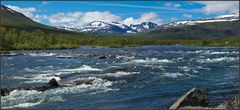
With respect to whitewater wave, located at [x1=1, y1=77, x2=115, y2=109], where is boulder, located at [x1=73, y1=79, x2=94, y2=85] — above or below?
above

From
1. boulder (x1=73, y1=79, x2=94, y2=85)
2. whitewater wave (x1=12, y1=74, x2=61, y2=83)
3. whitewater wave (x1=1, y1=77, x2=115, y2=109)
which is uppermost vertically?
whitewater wave (x1=12, y1=74, x2=61, y2=83)

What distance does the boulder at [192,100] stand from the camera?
68.6 ft

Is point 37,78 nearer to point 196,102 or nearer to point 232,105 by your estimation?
point 196,102

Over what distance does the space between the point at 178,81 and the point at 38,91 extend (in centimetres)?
1238

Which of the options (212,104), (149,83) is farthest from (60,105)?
(149,83)

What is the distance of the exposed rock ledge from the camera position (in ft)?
63.5

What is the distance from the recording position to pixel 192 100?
→ 849 inches

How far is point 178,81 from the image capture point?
35.9 meters

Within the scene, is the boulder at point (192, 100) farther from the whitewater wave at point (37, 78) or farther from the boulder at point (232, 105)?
the whitewater wave at point (37, 78)

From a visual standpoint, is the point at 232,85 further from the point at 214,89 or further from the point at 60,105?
the point at 60,105

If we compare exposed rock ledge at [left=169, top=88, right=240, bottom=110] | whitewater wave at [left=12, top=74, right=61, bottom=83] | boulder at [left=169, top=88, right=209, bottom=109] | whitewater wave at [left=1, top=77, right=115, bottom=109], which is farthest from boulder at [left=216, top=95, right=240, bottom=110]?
whitewater wave at [left=12, top=74, right=61, bottom=83]

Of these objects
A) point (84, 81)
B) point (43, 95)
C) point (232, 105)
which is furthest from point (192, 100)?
point (84, 81)

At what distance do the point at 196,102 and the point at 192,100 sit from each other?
1.25 feet

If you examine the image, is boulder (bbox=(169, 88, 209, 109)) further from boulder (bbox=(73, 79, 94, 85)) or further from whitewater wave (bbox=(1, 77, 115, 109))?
boulder (bbox=(73, 79, 94, 85))
